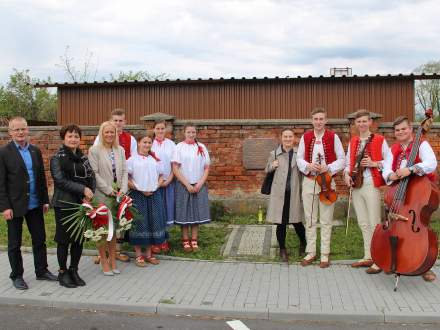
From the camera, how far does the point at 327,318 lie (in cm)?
503

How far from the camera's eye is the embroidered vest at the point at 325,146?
6.66 metres

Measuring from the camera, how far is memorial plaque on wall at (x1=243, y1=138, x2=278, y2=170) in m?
10.2

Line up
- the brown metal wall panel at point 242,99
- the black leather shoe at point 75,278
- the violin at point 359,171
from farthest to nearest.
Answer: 1. the brown metal wall panel at point 242,99
2. the violin at point 359,171
3. the black leather shoe at point 75,278

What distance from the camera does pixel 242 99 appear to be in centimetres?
1428

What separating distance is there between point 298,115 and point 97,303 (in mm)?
9814

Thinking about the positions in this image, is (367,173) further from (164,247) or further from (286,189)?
(164,247)

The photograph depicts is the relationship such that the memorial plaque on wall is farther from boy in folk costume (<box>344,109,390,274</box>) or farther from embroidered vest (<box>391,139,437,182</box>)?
embroidered vest (<box>391,139,437,182</box>)

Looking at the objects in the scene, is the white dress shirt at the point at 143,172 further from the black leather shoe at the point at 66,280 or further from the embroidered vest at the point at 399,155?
the embroidered vest at the point at 399,155

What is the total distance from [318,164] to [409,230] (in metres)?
1.57

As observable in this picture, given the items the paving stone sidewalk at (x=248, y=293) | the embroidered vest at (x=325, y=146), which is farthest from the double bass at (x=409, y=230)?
the embroidered vest at (x=325, y=146)

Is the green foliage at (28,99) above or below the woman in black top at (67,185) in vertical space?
above

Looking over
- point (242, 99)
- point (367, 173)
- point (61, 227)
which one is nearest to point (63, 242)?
point (61, 227)

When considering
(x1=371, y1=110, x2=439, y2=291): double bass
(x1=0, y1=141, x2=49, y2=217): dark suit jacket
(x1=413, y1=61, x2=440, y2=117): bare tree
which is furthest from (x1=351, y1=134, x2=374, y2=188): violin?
→ (x1=413, y1=61, x2=440, y2=117): bare tree

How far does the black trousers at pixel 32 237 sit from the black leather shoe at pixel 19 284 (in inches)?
1.8
